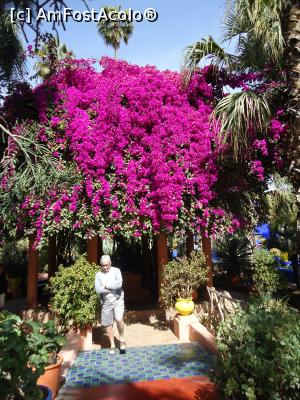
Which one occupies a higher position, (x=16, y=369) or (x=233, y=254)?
(x=233, y=254)

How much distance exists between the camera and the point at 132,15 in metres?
7.47

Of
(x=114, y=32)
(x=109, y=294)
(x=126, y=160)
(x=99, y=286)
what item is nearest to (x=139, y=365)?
(x=109, y=294)

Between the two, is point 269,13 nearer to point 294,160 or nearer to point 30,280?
point 294,160

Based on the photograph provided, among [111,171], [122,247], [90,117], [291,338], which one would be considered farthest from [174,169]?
[122,247]

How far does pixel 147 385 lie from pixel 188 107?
6141 millimetres

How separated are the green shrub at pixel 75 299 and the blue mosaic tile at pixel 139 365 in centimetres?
59

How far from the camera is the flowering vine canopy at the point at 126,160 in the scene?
24.6ft

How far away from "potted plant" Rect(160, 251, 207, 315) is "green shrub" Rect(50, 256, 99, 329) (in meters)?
1.67

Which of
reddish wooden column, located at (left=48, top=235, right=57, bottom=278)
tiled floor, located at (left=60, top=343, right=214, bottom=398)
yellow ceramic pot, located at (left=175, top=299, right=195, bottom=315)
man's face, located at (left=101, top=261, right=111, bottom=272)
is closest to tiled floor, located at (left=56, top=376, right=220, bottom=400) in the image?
tiled floor, located at (left=60, top=343, right=214, bottom=398)

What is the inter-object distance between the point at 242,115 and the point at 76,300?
16.0 feet

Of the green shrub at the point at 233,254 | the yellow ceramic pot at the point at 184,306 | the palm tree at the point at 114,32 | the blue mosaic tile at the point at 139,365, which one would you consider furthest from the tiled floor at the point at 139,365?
the palm tree at the point at 114,32

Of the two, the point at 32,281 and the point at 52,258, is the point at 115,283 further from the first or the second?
the point at 52,258

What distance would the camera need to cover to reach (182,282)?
7.34 meters

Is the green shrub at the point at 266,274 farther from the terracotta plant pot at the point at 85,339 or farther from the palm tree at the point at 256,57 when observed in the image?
the terracotta plant pot at the point at 85,339
